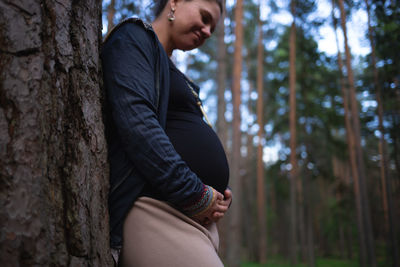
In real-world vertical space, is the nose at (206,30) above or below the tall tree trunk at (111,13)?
below

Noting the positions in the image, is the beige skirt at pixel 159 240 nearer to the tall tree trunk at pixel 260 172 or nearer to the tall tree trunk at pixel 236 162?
the tall tree trunk at pixel 236 162

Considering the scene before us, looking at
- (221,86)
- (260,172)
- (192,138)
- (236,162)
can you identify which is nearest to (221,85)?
(221,86)

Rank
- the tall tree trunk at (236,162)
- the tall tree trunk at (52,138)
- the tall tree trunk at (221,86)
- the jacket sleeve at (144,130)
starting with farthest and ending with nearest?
the tall tree trunk at (221,86) → the tall tree trunk at (236,162) → the jacket sleeve at (144,130) → the tall tree trunk at (52,138)

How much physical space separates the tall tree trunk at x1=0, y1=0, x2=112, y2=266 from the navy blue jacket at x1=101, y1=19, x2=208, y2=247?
2.5 inches

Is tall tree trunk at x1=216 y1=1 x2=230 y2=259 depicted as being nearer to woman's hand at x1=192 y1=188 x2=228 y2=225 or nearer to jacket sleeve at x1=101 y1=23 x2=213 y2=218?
woman's hand at x1=192 y1=188 x2=228 y2=225

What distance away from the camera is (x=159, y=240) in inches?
44.7

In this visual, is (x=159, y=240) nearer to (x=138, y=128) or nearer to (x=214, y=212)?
(x=214, y=212)

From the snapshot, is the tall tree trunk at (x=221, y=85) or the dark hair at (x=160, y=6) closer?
the dark hair at (x=160, y=6)

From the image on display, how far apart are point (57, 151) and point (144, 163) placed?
0.28 metres

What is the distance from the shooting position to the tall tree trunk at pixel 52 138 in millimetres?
809

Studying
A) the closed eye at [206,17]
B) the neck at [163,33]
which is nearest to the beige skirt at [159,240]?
the neck at [163,33]

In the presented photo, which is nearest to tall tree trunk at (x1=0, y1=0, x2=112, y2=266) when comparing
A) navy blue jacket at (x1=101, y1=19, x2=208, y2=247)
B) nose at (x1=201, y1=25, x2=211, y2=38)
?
navy blue jacket at (x1=101, y1=19, x2=208, y2=247)

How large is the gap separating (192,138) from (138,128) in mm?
325

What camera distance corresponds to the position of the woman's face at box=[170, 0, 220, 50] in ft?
4.94
